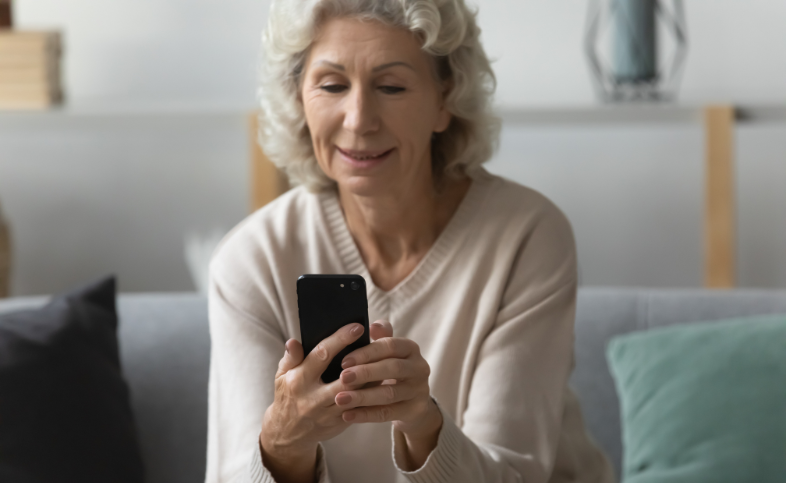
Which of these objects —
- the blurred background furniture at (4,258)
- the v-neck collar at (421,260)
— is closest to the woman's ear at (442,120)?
the v-neck collar at (421,260)

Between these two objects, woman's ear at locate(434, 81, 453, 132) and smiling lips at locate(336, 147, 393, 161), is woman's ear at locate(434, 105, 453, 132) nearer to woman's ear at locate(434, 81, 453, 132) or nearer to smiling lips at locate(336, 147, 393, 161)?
woman's ear at locate(434, 81, 453, 132)

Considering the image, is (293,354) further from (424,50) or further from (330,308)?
(424,50)

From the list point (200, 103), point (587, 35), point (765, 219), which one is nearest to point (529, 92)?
point (587, 35)

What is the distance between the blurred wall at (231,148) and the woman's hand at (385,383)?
1133mm

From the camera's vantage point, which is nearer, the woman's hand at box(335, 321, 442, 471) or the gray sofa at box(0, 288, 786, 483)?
the woman's hand at box(335, 321, 442, 471)

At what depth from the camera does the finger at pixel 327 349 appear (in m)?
0.91

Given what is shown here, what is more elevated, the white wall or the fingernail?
the white wall

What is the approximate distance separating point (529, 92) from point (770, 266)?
0.78m

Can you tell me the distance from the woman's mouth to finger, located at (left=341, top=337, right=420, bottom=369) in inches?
12.7

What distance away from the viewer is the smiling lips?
1.16 metres

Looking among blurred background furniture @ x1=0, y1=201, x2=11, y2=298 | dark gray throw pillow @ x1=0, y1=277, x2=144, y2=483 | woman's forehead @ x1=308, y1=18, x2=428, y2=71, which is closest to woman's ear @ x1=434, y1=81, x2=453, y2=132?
woman's forehead @ x1=308, y1=18, x2=428, y2=71

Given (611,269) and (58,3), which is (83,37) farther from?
(611,269)

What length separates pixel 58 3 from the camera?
2273 millimetres

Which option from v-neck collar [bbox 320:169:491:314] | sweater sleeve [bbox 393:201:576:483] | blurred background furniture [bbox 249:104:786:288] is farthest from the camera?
blurred background furniture [bbox 249:104:786:288]
